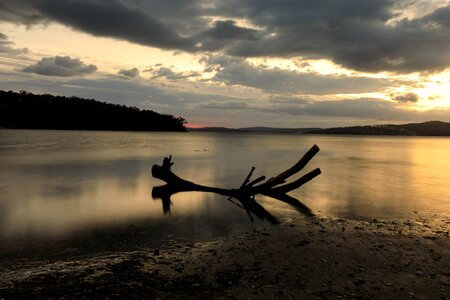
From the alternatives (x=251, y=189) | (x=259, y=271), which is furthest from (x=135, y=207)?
(x=259, y=271)

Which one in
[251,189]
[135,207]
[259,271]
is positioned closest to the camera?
[259,271]

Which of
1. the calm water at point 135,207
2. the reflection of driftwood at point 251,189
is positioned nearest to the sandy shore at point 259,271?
the calm water at point 135,207

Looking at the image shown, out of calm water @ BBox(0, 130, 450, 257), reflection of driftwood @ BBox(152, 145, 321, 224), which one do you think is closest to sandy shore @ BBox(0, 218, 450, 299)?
calm water @ BBox(0, 130, 450, 257)

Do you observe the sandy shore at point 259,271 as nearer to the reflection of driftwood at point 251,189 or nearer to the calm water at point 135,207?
the calm water at point 135,207

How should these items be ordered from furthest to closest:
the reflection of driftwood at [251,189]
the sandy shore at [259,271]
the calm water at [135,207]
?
1. the reflection of driftwood at [251,189]
2. the calm water at [135,207]
3. the sandy shore at [259,271]

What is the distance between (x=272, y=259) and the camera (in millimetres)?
9461

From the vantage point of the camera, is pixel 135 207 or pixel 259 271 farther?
pixel 135 207

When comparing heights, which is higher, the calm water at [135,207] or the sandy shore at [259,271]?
the sandy shore at [259,271]

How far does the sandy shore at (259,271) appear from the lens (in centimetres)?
737

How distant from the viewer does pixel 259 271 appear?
856cm

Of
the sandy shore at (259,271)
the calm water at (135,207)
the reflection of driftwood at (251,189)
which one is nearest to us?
the sandy shore at (259,271)

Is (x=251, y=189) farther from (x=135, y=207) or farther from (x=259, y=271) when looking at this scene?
(x=259, y=271)

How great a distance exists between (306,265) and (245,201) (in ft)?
31.9

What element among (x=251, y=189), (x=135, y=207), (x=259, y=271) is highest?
(x=251, y=189)
